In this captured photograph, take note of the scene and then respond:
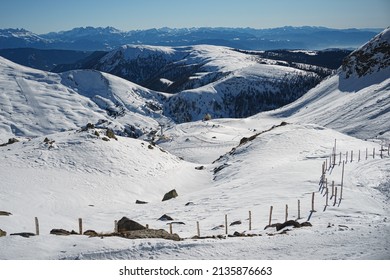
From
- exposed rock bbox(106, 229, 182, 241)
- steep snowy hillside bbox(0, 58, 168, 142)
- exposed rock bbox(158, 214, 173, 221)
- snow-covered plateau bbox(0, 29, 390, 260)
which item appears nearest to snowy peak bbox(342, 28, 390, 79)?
snow-covered plateau bbox(0, 29, 390, 260)

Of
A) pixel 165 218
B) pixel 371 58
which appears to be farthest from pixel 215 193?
pixel 371 58

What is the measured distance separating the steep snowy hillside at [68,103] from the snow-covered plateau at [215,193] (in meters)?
74.8

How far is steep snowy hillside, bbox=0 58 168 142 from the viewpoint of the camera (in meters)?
135

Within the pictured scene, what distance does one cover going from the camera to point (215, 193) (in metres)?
31.0

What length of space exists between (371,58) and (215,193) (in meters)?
94.8

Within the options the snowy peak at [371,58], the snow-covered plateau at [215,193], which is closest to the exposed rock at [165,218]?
the snow-covered plateau at [215,193]

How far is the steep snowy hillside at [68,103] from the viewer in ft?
442

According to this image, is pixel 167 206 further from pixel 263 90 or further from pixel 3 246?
pixel 263 90

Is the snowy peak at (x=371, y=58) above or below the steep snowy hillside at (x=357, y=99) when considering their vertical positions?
above

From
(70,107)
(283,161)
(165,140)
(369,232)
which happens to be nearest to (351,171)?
(283,161)

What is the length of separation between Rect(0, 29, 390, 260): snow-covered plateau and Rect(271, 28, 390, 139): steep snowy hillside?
48 cm

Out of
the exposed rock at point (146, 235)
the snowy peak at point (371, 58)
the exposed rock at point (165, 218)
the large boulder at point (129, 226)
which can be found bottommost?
the exposed rock at point (165, 218)

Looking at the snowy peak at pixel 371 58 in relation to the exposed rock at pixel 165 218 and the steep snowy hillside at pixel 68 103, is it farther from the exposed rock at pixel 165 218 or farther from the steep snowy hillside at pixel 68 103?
the exposed rock at pixel 165 218

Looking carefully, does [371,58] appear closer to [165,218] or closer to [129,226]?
[165,218]
